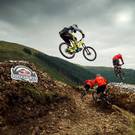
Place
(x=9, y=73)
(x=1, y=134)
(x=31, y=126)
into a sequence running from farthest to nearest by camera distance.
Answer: (x=9, y=73) → (x=31, y=126) → (x=1, y=134)

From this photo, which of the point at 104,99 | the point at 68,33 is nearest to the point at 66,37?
the point at 68,33

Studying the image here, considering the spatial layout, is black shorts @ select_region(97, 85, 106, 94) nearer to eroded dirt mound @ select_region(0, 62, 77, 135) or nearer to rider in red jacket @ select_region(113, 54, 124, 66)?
eroded dirt mound @ select_region(0, 62, 77, 135)

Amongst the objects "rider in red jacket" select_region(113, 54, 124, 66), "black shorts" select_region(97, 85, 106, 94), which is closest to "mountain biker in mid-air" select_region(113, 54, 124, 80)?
"rider in red jacket" select_region(113, 54, 124, 66)

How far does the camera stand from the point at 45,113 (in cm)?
2253

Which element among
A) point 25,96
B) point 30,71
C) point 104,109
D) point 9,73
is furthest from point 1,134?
point 104,109

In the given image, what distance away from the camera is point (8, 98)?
21.8 metres

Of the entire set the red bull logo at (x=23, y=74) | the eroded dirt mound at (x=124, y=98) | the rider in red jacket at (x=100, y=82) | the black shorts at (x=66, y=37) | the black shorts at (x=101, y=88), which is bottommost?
the eroded dirt mound at (x=124, y=98)

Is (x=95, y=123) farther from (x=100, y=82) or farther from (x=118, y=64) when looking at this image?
(x=118, y=64)

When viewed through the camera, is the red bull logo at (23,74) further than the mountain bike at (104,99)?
No

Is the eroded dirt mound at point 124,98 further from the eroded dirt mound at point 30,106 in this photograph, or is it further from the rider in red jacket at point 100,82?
the eroded dirt mound at point 30,106

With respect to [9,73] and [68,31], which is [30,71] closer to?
[9,73]

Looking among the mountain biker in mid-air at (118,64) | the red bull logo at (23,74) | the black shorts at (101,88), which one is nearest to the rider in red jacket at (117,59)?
the mountain biker in mid-air at (118,64)

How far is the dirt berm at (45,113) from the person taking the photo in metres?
20.2

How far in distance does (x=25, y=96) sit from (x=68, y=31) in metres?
6.65
